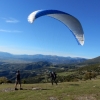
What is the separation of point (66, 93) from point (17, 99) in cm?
568

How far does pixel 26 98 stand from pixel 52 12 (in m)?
11.0

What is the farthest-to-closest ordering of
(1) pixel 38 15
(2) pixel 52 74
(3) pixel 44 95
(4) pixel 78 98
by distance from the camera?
1. (2) pixel 52 74
2. (1) pixel 38 15
3. (3) pixel 44 95
4. (4) pixel 78 98

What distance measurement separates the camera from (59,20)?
3100cm

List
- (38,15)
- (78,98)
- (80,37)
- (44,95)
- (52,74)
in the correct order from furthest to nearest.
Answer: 1. (52,74)
2. (80,37)
3. (38,15)
4. (44,95)
5. (78,98)

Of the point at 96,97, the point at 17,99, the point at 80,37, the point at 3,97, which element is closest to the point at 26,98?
the point at 17,99

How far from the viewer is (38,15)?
2567 centimetres

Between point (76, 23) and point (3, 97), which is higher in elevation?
point (76, 23)

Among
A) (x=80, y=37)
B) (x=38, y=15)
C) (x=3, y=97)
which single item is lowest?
(x=3, y=97)

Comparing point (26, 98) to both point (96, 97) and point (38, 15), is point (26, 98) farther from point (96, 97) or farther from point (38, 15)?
point (38, 15)

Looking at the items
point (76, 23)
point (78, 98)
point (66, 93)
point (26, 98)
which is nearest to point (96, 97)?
point (78, 98)

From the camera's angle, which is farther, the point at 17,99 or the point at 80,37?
the point at 80,37

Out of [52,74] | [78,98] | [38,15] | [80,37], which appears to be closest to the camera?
[78,98]

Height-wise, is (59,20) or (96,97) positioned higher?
(59,20)

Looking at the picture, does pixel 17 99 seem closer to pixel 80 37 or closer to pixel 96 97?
pixel 96 97
